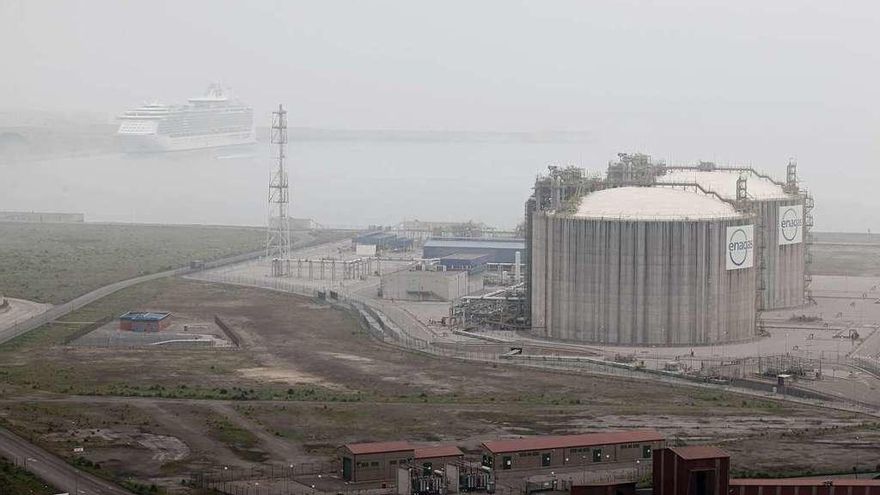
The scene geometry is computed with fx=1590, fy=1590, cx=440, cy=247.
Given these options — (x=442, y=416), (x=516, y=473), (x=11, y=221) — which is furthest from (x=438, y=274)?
(x=11, y=221)

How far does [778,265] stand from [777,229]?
1.18 m

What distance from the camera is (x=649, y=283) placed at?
4228cm

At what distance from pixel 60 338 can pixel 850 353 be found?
2117 centimetres

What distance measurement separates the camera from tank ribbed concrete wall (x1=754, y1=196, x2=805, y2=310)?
49.9 m

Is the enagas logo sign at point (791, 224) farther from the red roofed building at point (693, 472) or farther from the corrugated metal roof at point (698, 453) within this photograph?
the red roofed building at point (693, 472)

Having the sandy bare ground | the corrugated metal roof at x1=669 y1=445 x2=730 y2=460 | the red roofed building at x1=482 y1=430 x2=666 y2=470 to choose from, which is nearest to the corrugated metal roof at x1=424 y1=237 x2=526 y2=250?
the sandy bare ground

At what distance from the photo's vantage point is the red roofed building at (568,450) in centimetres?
2733

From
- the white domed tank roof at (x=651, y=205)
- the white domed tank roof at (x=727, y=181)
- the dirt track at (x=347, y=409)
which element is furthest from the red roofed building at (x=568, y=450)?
the white domed tank roof at (x=727, y=181)

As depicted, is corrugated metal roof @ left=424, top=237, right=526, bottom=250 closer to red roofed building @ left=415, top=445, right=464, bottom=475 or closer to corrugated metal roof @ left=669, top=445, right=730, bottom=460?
red roofed building @ left=415, top=445, right=464, bottom=475

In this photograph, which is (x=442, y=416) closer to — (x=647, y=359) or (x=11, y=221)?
(x=647, y=359)

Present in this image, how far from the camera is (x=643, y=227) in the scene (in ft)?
139

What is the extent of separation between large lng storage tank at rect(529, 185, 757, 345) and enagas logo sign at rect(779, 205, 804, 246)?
661 cm

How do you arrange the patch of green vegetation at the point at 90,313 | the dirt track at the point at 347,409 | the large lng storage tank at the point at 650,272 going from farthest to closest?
1. the patch of green vegetation at the point at 90,313
2. the large lng storage tank at the point at 650,272
3. the dirt track at the point at 347,409

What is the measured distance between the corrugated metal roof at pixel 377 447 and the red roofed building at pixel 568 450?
1.46 metres
